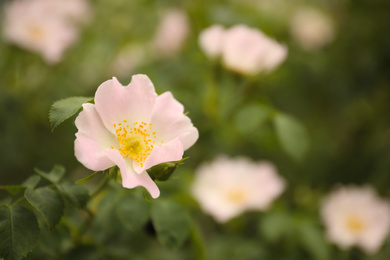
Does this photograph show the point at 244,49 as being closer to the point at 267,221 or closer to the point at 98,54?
the point at 267,221

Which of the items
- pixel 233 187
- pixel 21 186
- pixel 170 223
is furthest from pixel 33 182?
pixel 233 187

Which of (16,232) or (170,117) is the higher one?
(170,117)

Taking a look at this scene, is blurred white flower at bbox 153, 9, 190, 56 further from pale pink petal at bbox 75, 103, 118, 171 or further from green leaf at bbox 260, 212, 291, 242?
pale pink petal at bbox 75, 103, 118, 171

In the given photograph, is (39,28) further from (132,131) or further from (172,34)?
(132,131)

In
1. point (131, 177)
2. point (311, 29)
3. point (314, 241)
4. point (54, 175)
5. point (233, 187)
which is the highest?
point (131, 177)

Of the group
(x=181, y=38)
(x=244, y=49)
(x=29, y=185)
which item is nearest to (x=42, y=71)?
(x=181, y=38)

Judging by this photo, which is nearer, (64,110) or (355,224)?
(64,110)
